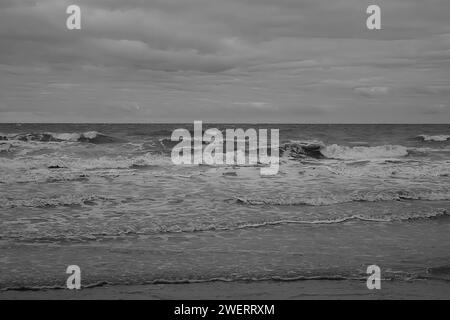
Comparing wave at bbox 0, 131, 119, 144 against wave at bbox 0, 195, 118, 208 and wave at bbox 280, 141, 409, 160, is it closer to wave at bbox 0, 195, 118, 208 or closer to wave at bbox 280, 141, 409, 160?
wave at bbox 280, 141, 409, 160

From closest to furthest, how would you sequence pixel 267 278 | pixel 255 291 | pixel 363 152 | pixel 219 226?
pixel 255 291 < pixel 267 278 < pixel 219 226 < pixel 363 152

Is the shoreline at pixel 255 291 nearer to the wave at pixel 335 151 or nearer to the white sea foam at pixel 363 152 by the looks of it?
the wave at pixel 335 151

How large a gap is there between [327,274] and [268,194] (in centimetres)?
676

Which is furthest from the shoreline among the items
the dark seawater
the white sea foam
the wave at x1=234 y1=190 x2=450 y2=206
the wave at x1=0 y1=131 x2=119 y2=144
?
the wave at x1=0 y1=131 x2=119 y2=144

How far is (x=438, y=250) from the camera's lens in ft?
25.7

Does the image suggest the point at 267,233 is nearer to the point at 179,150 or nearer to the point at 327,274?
the point at 327,274

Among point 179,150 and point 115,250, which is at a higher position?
point 179,150

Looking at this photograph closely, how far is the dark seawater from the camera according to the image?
676cm

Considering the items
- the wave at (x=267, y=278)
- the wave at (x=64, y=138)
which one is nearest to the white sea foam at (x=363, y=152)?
the wave at (x=64, y=138)

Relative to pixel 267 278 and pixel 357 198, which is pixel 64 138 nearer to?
pixel 357 198

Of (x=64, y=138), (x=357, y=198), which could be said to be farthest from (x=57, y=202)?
(x=64, y=138)

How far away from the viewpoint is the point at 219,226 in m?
9.54

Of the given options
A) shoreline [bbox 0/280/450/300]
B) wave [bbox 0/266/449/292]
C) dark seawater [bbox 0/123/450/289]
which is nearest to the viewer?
shoreline [bbox 0/280/450/300]
